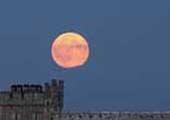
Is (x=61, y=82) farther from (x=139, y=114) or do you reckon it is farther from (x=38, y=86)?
(x=139, y=114)

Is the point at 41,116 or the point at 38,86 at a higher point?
the point at 38,86

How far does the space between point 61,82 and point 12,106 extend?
5744mm

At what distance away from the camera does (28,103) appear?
37.5 meters

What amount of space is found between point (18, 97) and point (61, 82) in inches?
193

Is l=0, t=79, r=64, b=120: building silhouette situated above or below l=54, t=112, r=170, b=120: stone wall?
above

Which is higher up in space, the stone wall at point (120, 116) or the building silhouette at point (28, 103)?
the building silhouette at point (28, 103)

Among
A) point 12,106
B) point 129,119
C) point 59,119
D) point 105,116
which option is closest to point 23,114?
point 12,106

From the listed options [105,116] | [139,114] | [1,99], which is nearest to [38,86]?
[1,99]

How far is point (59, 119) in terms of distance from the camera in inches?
1463

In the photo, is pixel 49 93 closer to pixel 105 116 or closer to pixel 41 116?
pixel 41 116

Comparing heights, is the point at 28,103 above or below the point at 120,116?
above

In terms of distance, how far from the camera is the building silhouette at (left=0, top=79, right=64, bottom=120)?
3719 cm

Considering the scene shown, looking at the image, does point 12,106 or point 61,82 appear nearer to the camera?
point 12,106

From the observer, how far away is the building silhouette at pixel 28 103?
37.2m
